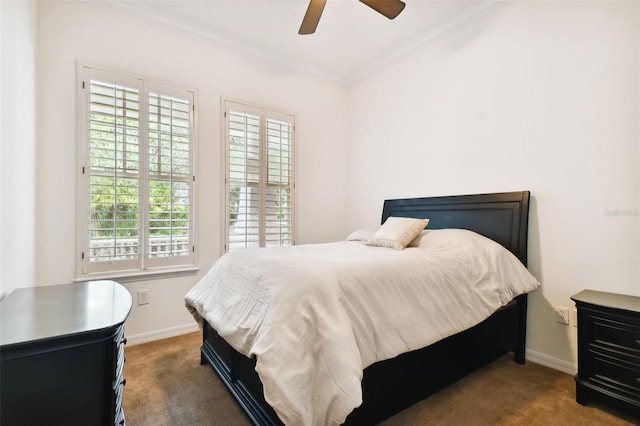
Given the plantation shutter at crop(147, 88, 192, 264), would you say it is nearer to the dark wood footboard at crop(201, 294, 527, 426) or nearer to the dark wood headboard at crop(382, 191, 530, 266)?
the dark wood footboard at crop(201, 294, 527, 426)

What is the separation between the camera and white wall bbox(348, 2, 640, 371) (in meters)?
1.91

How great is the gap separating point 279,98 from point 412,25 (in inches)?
62.9

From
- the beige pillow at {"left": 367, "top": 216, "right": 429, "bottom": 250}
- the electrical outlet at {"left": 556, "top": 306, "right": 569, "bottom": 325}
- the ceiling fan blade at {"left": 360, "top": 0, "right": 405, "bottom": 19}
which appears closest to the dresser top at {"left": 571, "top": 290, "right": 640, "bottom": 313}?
the electrical outlet at {"left": 556, "top": 306, "right": 569, "bottom": 325}

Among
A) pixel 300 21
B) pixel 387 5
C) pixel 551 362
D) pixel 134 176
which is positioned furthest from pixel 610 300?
pixel 134 176

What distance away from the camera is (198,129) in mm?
2955

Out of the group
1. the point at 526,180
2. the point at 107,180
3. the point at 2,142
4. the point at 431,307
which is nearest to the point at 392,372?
the point at 431,307

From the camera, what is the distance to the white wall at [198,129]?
2297 millimetres

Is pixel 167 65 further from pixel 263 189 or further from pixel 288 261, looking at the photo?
pixel 288 261

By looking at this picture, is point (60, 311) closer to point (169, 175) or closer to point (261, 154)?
point (169, 175)

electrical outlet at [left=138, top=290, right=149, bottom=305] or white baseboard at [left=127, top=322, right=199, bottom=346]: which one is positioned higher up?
electrical outlet at [left=138, top=290, right=149, bottom=305]

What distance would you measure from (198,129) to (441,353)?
9.27 feet

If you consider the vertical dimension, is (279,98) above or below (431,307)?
above

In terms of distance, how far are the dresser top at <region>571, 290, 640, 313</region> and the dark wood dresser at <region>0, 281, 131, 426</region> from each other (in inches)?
94.4

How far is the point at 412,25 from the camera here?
2.90 meters
